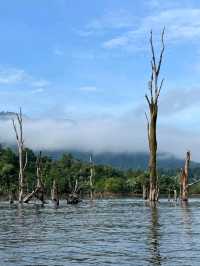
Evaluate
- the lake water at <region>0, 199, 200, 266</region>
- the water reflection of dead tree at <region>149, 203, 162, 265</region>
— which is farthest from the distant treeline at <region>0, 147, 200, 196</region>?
the water reflection of dead tree at <region>149, 203, 162, 265</region>

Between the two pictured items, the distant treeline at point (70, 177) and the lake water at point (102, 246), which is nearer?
the lake water at point (102, 246)

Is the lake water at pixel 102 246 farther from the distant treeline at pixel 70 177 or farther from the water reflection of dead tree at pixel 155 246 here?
the distant treeline at pixel 70 177

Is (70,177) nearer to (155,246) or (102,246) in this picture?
(102,246)

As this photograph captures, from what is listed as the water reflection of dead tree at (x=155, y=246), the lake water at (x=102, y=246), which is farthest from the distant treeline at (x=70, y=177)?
the water reflection of dead tree at (x=155, y=246)

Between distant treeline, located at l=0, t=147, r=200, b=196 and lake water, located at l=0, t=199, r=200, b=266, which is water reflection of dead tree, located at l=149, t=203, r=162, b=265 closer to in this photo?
lake water, located at l=0, t=199, r=200, b=266

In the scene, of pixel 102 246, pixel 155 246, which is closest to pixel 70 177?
pixel 102 246

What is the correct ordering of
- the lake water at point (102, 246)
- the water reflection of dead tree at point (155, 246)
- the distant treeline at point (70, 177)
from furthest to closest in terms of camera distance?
the distant treeline at point (70, 177)
the lake water at point (102, 246)
the water reflection of dead tree at point (155, 246)

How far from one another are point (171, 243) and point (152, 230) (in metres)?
6.04

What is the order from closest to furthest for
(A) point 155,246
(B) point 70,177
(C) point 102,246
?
(A) point 155,246 → (C) point 102,246 → (B) point 70,177

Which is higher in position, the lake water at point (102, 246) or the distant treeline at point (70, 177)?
the distant treeline at point (70, 177)

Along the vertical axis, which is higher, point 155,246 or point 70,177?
point 70,177

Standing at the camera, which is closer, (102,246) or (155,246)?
(155,246)

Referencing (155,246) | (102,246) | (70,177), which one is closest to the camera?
(155,246)

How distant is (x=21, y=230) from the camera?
96.3 ft
